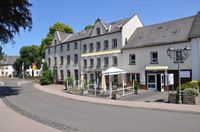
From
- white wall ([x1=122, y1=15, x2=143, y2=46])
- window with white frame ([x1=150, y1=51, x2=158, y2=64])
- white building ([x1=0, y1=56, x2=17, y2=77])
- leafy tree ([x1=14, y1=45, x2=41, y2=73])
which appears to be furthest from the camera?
white building ([x1=0, y1=56, x2=17, y2=77])

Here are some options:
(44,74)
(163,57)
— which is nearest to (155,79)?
(163,57)

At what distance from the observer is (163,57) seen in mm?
30312

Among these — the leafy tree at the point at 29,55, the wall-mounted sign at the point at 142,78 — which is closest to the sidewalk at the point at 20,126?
the wall-mounted sign at the point at 142,78

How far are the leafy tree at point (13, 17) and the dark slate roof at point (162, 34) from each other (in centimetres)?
1393

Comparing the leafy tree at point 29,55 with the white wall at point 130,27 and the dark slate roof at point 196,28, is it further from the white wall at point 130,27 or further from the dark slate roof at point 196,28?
the dark slate roof at point 196,28

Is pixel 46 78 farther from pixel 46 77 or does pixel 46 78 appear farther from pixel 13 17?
pixel 13 17

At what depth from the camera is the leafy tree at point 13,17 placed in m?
25.4

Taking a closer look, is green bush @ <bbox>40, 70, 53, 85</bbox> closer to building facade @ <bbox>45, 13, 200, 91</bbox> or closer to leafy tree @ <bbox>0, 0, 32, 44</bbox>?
building facade @ <bbox>45, 13, 200, 91</bbox>

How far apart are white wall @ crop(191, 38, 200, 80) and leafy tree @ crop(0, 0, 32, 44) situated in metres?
18.3

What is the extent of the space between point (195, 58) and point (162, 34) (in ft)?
20.8

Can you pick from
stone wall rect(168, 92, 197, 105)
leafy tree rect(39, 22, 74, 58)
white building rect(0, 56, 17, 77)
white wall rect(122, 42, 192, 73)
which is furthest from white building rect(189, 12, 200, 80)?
white building rect(0, 56, 17, 77)

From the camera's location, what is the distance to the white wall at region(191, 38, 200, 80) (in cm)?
2681

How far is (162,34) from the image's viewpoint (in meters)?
32.1

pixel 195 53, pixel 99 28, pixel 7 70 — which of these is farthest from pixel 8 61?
pixel 195 53
